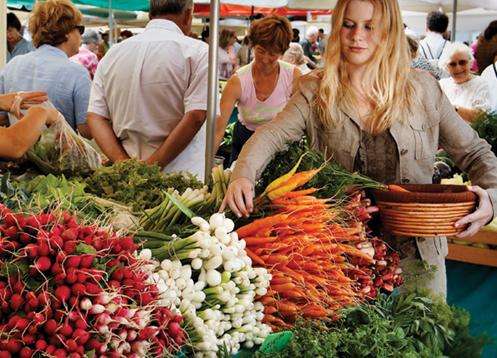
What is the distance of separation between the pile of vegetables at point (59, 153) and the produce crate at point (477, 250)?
2255 millimetres

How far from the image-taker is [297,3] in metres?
8.92

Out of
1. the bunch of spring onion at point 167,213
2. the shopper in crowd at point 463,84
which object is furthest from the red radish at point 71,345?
the shopper in crowd at point 463,84

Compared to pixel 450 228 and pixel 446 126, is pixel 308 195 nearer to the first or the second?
pixel 450 228

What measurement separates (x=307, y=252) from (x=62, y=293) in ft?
3.07

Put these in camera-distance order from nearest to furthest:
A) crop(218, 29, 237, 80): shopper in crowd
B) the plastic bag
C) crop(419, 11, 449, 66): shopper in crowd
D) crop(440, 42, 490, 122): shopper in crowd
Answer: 1. the plastic bag
2. crop(440, 42, 490, 122): shopper in crowd
3. crop(419, 11, 449, 66): shopper in crowd
4. crop(218, 29, 237, 80): shopper in crowd

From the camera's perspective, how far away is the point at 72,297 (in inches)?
68.0

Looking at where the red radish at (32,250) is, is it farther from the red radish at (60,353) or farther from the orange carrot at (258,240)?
the orange carrot at (258,240)

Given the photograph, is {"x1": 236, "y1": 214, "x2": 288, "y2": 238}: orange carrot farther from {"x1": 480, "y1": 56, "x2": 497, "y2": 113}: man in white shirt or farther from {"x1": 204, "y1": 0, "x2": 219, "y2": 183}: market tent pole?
{"x1": 480, "y1": 56, "x2": 497, "y2": 113}: man in white shirt

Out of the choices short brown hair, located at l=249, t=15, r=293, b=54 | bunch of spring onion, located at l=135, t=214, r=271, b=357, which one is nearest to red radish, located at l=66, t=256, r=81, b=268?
bunch of spring onion, located at l=135, t=214, r=271, b=357

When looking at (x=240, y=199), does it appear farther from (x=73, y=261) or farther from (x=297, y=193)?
(x=73, y=261)

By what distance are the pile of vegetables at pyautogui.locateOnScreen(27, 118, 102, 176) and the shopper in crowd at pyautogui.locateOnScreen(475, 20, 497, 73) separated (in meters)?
4.71

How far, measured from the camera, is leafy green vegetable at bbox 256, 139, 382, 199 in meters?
2.65

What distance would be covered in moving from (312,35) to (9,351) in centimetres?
1493

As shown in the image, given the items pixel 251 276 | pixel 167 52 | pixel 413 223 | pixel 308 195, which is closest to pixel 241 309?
pixel 251 276
